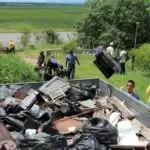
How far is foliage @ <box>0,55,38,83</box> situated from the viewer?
55.1 ft

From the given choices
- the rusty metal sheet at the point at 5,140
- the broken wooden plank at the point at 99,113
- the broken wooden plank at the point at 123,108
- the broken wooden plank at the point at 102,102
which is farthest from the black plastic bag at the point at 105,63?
the rusty metal sheet at the point at 5,140

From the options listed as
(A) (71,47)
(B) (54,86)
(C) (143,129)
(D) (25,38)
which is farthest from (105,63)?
(D) (25,38)

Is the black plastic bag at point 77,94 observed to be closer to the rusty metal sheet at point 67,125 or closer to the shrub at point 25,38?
the rusty metal sheet at point 67,125

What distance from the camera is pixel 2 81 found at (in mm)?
16734

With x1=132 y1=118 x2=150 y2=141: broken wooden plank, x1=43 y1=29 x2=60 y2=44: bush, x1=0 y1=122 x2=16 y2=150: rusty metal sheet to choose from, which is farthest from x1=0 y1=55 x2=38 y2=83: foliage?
x1=43 y1=29 x2=60 y2=44: bush

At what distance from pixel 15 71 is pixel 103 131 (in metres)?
8.48

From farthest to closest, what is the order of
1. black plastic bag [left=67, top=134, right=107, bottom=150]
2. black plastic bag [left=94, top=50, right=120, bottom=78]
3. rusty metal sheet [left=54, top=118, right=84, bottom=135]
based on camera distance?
1. black plastic bag [left=94, top=50, right=120, bottom=78]
2. rusty metal sheet [left=54, top=118, right=84, bottom=135]
3. black plastic bag [left=67, top=134, right=107, bottom=150]

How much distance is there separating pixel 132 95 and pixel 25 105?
252 cm

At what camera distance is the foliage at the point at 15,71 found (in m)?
16.8

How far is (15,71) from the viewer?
1709 centimetres

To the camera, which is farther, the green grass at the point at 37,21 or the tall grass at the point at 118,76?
the green grass at the point at 37,21

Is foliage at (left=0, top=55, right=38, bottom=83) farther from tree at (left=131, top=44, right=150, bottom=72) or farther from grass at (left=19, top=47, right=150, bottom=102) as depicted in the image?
tree at (left=131, top=44, right=150, bottom=72)

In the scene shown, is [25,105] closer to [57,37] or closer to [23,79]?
[23,79]

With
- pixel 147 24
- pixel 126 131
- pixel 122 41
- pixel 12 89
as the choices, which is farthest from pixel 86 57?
pixel 126 131
